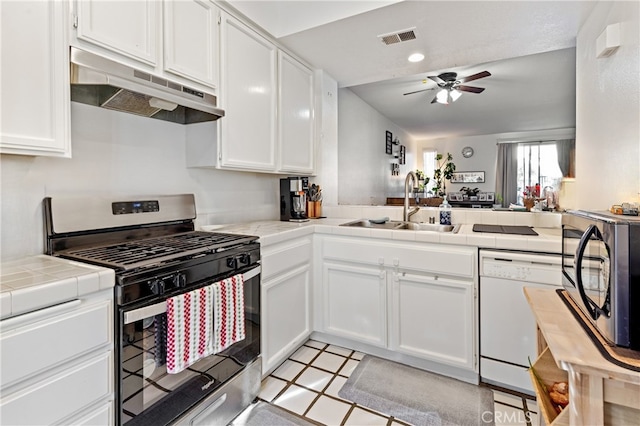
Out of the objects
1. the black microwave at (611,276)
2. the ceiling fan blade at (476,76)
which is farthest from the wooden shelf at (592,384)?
the ceiling fan blade at (476,76)

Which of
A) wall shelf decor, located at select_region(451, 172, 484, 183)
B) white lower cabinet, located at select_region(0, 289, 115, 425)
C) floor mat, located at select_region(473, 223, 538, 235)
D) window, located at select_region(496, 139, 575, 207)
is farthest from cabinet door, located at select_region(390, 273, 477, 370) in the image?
wall shelf decor, located at select_region(451, 172, 484, 183)

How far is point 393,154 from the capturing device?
6.27m

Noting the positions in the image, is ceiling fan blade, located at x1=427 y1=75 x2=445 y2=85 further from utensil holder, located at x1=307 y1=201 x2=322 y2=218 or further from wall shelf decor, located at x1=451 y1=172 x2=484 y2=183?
wall shelf decor, located at x1=451 y1=172 x2=484 y2=183

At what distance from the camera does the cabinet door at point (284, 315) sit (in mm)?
1826

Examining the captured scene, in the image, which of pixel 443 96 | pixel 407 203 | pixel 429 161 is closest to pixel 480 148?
pixel 429 161

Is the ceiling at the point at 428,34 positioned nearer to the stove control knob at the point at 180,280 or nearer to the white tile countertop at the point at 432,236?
the white tile countertop at the point at 432,236

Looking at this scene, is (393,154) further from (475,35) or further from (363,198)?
(475,35)

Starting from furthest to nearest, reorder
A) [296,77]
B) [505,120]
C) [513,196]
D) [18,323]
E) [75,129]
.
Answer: [513,196]
[505,120]
[296,77]
[75,129]
[18,323]

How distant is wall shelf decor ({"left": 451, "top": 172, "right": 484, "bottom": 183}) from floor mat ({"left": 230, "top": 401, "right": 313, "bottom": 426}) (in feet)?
25.6

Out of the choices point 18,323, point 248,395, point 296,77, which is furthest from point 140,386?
point 296,77

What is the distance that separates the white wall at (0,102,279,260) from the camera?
4.17ft

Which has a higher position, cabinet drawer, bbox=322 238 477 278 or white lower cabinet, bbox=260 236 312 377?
cabinet drawer, bbox=322 238 477 278

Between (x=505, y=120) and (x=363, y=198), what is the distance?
3.81 metres

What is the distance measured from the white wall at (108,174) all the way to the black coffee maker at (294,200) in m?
0.39
